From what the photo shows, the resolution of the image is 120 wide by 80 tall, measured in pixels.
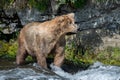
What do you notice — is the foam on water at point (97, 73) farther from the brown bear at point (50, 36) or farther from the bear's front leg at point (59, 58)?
the brown bear at point (50, 36)

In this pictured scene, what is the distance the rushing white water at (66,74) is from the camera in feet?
37.1

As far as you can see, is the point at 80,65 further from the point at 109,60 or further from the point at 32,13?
the point at 32,13

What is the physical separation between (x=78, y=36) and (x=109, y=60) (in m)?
1.22

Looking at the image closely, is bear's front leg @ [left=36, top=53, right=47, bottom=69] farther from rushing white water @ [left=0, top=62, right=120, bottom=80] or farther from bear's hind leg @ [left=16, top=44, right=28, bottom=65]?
bear's hind leg @ [left=16, top=44, right=28, bottom=65]

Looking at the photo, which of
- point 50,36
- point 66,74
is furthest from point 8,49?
point 66,74

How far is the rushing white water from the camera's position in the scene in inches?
445

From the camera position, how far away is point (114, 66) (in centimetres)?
1296

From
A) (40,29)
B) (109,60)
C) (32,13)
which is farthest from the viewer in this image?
(32,13)

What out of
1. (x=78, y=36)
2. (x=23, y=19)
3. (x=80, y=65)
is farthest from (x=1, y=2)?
(x=80, y=65)

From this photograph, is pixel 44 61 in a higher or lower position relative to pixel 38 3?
lower

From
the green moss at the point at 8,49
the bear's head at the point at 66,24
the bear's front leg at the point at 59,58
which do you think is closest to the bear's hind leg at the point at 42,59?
the bear's front leg at the point at 59,58

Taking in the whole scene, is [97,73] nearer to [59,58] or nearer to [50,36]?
[59,58]

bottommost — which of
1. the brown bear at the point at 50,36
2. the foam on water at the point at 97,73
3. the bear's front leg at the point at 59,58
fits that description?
the foam on water at the point at 97,73

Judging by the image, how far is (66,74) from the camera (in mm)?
12125
